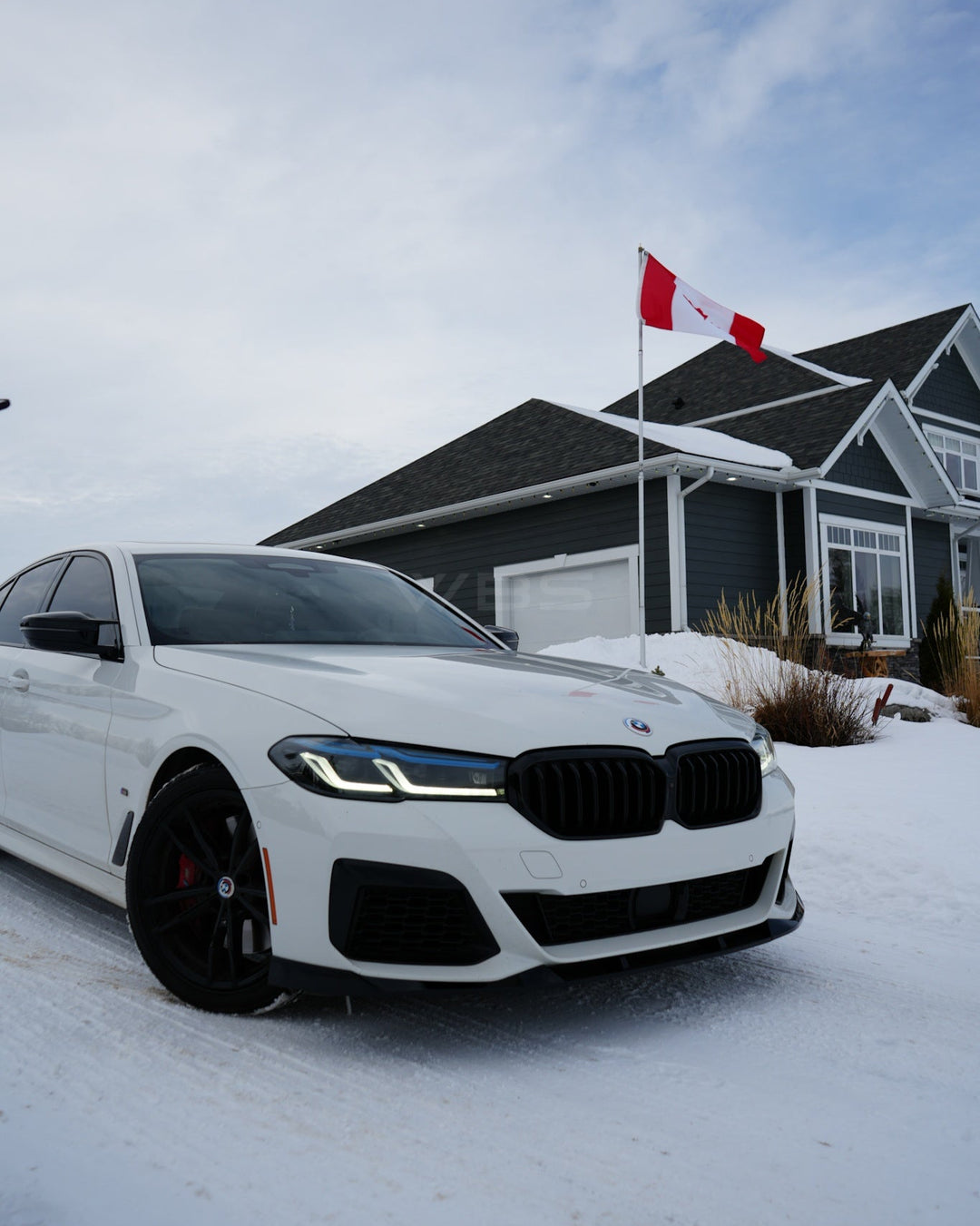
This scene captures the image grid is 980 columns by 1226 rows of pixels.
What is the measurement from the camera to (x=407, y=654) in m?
3.86

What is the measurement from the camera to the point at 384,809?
9.19 ft

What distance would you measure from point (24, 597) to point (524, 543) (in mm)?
14626

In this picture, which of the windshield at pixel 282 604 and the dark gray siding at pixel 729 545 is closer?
the windshield at pixel 282 604

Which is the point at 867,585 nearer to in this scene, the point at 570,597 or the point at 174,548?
the point at 570,597

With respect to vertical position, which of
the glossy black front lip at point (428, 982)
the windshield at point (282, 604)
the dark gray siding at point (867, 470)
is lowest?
the glossy black front lip at point (428, 982)

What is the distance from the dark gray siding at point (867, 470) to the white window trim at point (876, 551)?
2.18 feet

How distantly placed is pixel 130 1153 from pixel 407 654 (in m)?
1.87

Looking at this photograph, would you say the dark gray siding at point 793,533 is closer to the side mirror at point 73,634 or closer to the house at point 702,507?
the house at point 702,507

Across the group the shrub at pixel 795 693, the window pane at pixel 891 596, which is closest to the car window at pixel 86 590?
the shrub at pixel 795 693

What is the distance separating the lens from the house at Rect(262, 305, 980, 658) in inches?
688

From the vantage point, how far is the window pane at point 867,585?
19547mm

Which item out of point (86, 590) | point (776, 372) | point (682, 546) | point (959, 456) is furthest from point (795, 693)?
point (959, 456)

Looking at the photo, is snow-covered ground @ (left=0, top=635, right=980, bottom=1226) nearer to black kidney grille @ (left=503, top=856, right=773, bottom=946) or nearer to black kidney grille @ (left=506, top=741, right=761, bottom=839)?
black kidney grille @ (left=503, top=856, right=773, bottom=946)

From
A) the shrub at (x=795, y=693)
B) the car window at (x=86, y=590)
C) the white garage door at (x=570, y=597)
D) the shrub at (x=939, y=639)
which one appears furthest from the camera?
the white garage door at (x=570, y=597)
